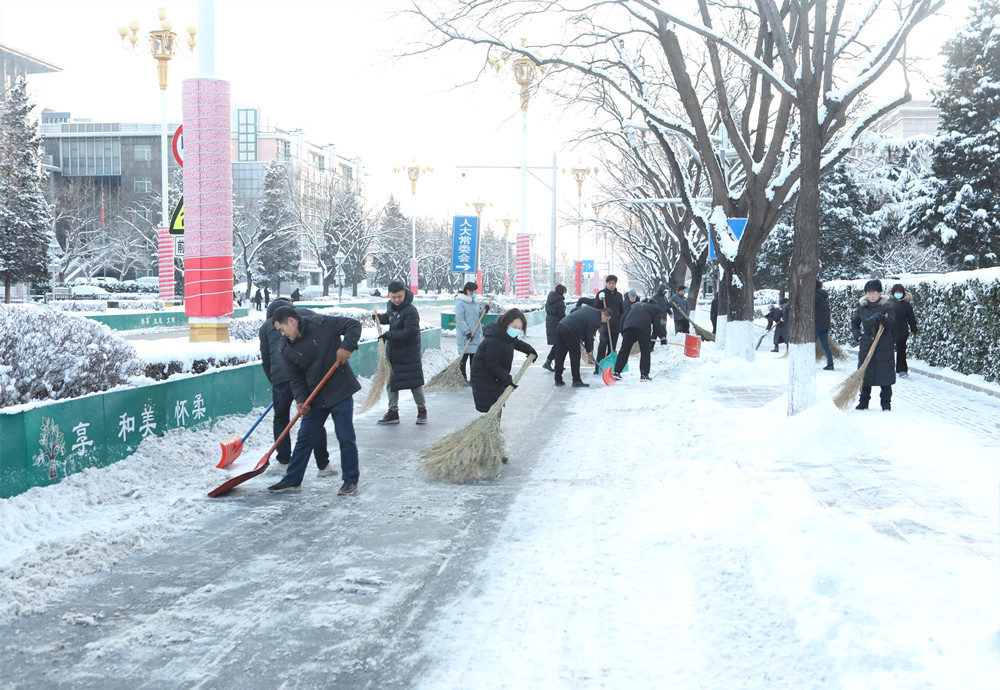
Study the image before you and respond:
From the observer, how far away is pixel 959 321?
1468cm

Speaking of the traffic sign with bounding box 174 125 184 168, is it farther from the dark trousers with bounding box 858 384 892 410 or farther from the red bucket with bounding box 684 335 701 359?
the red bucket with bounding box 684 335 701 359

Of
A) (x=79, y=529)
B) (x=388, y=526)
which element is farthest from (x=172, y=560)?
(x=388, y=526)

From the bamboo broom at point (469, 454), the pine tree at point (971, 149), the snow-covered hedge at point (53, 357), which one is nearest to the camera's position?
the snow-covered hedge at point (53, 357)

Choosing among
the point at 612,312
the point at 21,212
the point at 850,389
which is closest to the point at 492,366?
the point at 850,389

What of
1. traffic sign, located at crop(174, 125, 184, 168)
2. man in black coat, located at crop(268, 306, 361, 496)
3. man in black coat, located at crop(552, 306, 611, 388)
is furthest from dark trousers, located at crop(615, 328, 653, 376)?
man in black coat, located at crop(268, 306, 361, 496)

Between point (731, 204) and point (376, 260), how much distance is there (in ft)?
255

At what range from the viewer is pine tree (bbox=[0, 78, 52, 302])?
39.4 metres

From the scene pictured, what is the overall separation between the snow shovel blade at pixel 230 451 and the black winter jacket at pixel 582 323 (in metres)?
7.14

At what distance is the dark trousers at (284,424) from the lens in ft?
24.9

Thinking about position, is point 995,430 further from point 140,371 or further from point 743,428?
point 140,371

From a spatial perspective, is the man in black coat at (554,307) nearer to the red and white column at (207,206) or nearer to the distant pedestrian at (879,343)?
the distant pedestrian at (879,343)

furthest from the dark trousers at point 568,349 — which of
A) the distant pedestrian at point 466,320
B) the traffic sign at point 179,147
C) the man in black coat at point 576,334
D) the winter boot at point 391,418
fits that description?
the traffic sign at point 179,147

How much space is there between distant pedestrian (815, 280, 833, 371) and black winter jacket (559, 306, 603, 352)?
15.4 ft

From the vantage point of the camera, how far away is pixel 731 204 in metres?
16.2
